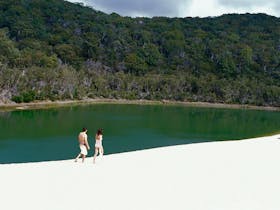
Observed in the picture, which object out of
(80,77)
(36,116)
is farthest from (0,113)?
(80,77)

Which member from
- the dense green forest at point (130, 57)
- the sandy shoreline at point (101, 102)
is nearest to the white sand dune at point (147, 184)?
the sandy shoreline at point (101, 102)

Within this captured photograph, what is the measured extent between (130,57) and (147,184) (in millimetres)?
120870

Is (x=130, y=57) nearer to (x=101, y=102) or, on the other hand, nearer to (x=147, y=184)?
(x=101, y=102)

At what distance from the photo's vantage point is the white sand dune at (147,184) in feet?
40.1

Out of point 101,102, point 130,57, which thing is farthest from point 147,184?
point 130,57

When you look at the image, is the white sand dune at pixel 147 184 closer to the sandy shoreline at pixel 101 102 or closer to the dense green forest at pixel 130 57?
the sandy shoreline at pixel 101 102

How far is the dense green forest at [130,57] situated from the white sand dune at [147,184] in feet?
199

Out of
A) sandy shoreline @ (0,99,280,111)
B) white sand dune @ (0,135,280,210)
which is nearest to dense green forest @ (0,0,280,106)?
sandy shoreline @ (0,99,280,111)

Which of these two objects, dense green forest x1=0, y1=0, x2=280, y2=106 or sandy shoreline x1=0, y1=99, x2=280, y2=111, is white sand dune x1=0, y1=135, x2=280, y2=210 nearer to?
sandy shoreline x1=0, y1=99, x2=280, y2=111

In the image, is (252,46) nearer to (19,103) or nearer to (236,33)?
(236,33)

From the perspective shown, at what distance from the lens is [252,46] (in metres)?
161

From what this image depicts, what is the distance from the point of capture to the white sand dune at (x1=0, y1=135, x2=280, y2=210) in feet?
40.1

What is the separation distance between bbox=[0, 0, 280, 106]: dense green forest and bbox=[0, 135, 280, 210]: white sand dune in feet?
199

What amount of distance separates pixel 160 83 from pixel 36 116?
56.8 meters
